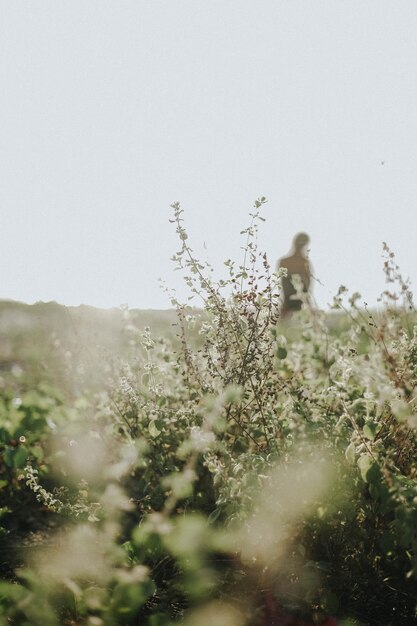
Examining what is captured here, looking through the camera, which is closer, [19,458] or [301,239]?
[19,458]

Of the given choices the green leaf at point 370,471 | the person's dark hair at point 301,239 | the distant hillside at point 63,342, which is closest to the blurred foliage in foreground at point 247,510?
the green leaf at point 370,471

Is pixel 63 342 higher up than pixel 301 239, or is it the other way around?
pixel 301 239

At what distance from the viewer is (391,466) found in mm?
1980

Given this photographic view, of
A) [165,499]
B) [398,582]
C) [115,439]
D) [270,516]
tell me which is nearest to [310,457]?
[270,516]

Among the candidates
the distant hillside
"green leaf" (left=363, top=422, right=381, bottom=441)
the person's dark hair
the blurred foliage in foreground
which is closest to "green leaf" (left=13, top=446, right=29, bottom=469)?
the blurred foliage in foreground

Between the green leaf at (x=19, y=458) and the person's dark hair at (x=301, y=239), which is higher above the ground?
the person's dark hair at (x=301, y=239)

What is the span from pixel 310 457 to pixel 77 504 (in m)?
1.24

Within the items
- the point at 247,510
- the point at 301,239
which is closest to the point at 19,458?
the point at 247,510

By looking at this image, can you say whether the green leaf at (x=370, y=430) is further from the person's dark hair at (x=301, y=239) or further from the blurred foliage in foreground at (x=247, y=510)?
the person's dark hair at (x=301, y=239)

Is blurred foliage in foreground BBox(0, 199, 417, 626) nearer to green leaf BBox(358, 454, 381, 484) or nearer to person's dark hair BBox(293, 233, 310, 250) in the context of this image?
green leaf BBox(358, 454, 381, 484)

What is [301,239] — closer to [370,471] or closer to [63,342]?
[63,342]

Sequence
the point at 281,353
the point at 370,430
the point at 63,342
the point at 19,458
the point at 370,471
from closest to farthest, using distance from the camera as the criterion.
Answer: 1. the point at 370,471
2. the point at 370,430
3. the point at 281,353
4. the point at 19,458
5. the point at 63,342

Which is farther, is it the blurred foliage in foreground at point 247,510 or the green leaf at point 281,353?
the green leaf at point 281,353

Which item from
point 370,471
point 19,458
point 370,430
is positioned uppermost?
point 370,430
